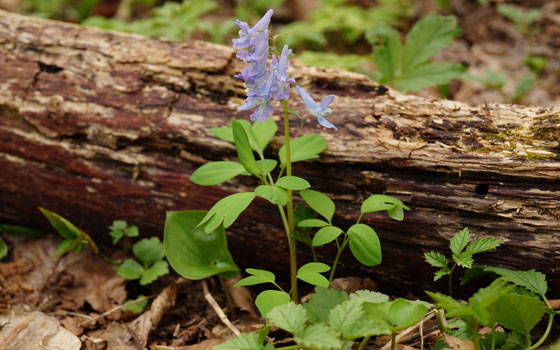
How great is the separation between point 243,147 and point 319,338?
29.7 inches

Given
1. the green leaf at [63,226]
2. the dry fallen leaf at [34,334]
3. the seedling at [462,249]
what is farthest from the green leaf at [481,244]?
the green leaf at [63,226]

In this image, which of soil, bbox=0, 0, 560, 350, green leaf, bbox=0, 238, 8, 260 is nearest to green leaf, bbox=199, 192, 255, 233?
soil, bbox=0, 0, 560, 350

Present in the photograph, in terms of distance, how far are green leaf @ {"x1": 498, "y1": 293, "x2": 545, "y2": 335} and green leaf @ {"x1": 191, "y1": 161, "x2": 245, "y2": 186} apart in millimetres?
1138

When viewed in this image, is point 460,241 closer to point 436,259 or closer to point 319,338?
point 436,259

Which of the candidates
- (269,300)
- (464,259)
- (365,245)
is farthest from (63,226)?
(464,259)

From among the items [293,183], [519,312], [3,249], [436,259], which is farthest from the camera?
[3,249]

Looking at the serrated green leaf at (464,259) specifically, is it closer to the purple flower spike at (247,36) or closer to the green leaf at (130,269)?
the purple flower spike at (247,36)

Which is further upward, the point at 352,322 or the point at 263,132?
the point at 263,132

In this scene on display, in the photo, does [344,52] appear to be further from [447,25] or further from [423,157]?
[423,157]

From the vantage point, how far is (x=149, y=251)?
2.45 meters

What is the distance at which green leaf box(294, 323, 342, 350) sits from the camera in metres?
1.39

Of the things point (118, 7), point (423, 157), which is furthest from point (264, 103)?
point (118, 7)

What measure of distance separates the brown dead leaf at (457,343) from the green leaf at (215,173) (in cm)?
104

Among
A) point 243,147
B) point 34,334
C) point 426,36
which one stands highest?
point 426,36
